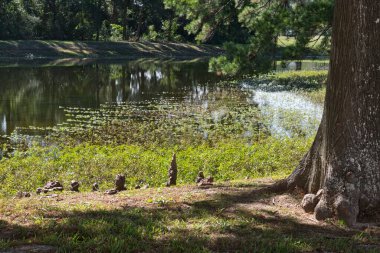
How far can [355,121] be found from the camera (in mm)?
5176

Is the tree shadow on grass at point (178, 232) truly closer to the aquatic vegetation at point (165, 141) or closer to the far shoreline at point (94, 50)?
the aquatic vegetation at point (165, 141)

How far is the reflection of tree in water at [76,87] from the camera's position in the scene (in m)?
18.7

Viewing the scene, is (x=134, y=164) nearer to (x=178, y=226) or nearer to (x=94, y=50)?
(x=178, y=226)

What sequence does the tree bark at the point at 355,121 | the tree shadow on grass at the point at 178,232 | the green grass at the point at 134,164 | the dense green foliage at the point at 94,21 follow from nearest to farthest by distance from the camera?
1. the tree shadow on grass at the point at 178,232
2. the tree bark at the point at 355,121
3. the green grass at the point at 134,164
4. the dense green foliage at the point at 94,21

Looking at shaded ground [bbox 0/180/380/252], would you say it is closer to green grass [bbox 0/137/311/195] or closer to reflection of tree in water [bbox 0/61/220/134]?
green grass [bbox 0/137/311/195]

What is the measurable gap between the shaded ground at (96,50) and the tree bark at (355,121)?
44.7 meters

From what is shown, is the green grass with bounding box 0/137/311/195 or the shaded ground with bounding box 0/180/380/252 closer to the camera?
the shaded ground with bounding box 0/180/380/252

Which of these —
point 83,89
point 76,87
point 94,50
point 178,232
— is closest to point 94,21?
point 94,50

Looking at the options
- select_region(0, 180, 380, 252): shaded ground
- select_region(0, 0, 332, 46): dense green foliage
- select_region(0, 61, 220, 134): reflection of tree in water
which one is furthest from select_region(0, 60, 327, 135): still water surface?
select_region(0, 180, 380, 252): shaded ground

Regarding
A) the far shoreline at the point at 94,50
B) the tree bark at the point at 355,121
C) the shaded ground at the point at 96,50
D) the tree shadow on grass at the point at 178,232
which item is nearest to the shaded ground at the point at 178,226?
the tree shadow on grass at the point at 178,232

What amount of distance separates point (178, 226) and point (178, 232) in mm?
188

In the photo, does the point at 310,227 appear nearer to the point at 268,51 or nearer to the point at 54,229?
the point at 54,229

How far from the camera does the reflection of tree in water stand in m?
18.7

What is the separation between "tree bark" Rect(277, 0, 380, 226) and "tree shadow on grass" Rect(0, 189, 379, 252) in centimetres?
44
